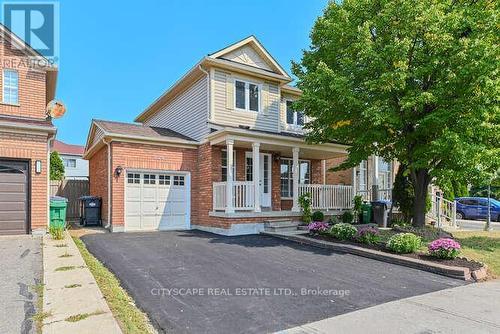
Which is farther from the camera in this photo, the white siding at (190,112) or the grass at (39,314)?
the white siding at (190,112)

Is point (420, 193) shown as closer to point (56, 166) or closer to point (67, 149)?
point (56, 166)

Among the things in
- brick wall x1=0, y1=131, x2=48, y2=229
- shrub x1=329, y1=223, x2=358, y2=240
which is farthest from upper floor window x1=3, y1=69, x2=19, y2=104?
shrub x1=329, y1=223, x2=358, y2=240

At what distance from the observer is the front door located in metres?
15.1

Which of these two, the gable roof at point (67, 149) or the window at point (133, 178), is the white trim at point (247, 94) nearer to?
the window at point (133, 178)

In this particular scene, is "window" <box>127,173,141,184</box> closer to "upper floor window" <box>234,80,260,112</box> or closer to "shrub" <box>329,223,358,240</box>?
"upper floor window" <box>234,80,260,112</box>

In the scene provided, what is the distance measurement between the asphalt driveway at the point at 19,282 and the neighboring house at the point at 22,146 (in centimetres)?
124

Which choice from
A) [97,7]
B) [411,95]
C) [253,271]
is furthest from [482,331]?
[97,7]

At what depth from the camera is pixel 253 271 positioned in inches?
285

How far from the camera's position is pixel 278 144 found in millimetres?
13516

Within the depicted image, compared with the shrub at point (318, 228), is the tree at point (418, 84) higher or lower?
higher

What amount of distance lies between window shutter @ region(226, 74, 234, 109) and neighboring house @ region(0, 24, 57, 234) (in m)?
6.36

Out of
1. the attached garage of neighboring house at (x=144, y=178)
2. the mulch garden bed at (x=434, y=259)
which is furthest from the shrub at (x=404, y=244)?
the attached garage of neighboring house at (x=144, y=178)

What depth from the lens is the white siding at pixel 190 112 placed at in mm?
→ 14291

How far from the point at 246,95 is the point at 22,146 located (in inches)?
329
